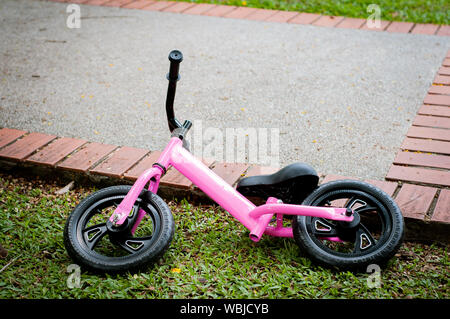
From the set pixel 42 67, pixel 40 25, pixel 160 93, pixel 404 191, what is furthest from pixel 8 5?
pixel 404 191

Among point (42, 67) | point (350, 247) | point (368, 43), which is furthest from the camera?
point (368, 43)

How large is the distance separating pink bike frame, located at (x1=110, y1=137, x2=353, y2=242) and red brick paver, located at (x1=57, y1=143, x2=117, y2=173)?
0.74m

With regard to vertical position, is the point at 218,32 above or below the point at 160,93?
above

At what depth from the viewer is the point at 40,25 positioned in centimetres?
515

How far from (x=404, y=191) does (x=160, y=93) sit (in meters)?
2.05

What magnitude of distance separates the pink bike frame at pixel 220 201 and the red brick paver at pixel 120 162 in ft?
1.86

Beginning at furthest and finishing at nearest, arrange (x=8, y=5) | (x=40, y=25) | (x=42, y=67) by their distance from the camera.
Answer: (x=8, y=5), (x=40, y=25), (x=42, y=67)

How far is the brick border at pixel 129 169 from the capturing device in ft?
8.20

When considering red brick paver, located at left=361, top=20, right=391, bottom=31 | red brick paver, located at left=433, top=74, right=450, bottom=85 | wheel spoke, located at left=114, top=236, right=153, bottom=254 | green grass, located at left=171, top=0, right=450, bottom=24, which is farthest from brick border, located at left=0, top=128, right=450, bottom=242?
green grass, located at left=171, top=0, right=450, bottom=24

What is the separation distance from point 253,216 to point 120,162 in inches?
41.4

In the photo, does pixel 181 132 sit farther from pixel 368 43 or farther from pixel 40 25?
pixel 40 25

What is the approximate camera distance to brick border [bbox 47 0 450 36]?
5016mm

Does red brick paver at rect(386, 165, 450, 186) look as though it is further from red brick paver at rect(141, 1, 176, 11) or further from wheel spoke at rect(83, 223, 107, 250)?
red brick paver at rect(141, 1, 176, 11)

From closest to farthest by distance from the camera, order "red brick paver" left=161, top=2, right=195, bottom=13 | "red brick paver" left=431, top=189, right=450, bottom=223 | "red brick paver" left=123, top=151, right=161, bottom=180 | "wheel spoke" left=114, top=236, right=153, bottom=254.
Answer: "wheel spoke" left=114, top=236, right=153, bottom=254 → "red brick paver" left=431, top=189, right=450, bottom=223 → "red brick paver" left=123, top=151, right=161, bottom=180 → "red brick paver" left=161, top=2, right=195, bottom=13
